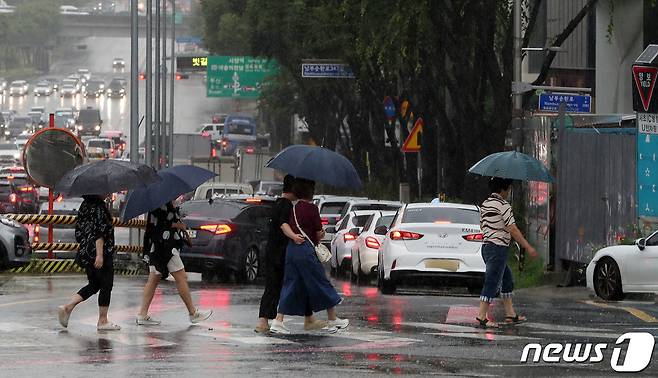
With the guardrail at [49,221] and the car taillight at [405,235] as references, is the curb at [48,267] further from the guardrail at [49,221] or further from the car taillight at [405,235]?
the car taillight at [405,235]

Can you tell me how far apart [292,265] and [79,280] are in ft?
33.7

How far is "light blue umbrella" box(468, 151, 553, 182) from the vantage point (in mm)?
19047

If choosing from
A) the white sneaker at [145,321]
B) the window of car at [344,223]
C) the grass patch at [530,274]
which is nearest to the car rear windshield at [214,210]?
the window of car at [344,223]

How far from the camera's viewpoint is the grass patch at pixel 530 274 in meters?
28.2

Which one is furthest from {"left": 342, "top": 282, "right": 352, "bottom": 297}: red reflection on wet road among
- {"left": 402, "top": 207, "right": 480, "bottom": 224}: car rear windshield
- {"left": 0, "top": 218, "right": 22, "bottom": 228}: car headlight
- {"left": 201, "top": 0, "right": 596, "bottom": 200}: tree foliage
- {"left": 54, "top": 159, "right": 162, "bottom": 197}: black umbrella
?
{"left": 201, "top": 0, "right": 596, "bottom": 200}: tree foliage

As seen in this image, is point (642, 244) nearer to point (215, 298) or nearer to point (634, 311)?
point (634, 311)

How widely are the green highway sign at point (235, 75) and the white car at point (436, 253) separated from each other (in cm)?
5799

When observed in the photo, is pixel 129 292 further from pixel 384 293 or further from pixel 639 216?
pixel 639 216

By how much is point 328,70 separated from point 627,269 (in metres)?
30.8

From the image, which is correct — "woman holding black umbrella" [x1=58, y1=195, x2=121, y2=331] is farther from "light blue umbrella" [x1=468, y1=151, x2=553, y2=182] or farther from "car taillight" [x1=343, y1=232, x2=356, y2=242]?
"car taillight" [x1=343, y1=232, x2=356, y2=242]

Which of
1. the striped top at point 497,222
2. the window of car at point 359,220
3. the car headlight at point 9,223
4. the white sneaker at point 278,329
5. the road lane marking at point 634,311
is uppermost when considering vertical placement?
the striped top at point 497,222

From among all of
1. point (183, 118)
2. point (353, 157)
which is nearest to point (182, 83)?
point (183, 118)

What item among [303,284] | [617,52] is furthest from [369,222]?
[617,52]

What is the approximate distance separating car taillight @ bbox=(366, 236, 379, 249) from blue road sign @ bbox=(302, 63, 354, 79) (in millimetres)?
24342
